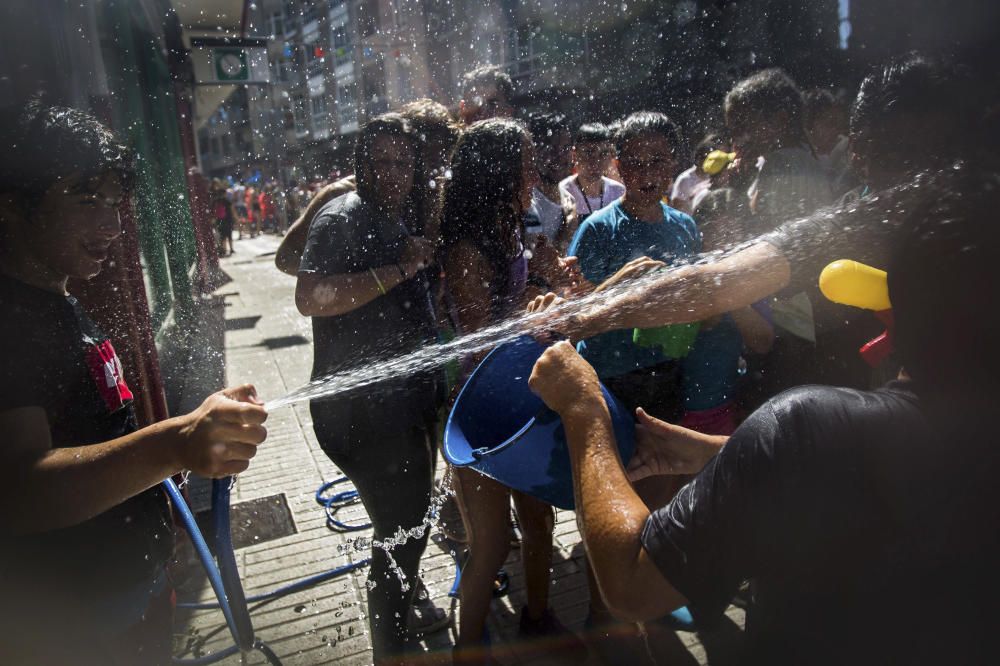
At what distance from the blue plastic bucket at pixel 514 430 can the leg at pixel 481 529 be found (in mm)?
296

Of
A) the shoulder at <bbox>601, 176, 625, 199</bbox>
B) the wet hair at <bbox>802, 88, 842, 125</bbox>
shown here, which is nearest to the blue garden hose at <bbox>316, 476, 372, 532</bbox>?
the shoulder at <bbox>601, 176, 625, 199</bbox>

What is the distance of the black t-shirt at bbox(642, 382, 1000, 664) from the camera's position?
1.06m

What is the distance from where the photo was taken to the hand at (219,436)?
4.64ft

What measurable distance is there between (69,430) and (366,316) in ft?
3.42

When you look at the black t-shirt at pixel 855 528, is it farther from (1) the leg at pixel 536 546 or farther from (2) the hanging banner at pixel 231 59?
(2) the hanging banner at pixel 231 59

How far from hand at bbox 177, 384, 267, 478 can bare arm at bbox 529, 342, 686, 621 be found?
25.2 inches

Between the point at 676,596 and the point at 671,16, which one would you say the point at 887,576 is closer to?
the point at 676,596

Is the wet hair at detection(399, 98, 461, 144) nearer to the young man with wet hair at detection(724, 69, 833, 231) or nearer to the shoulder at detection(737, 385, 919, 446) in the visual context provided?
the young man with wet hair at detection(724, 69, 833, 231)

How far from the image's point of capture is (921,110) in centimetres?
191

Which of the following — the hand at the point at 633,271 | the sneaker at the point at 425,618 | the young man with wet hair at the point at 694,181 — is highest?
the young man with wet hair at the point at 694,181

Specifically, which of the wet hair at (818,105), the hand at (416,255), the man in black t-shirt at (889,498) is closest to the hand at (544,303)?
the hand at (416,255)

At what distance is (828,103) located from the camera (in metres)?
4.64

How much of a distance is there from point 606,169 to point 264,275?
12546mm

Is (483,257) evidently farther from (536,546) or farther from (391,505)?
(536,546)
